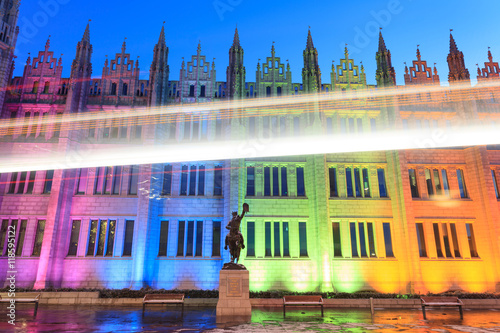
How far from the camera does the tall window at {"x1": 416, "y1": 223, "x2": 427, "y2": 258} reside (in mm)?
26112

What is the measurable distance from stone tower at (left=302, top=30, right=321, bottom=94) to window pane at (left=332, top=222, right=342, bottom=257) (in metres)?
12.6

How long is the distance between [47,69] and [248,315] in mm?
29663

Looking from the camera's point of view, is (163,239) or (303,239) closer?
(163,239)

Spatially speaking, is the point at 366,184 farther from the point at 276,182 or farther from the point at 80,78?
the point at 80,78

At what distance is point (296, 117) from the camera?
96.0ft

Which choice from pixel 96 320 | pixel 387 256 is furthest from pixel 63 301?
pixel 387 256

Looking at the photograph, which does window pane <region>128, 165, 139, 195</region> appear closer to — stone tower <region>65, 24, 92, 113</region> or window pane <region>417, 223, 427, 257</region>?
stone tower <region>65, 24, 92, 113</region>

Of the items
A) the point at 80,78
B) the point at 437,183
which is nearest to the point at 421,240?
the point at 437,183

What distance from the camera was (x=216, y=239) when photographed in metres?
26.3

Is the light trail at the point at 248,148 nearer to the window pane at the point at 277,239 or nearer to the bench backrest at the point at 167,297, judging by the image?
the window pane at the point at 277,239

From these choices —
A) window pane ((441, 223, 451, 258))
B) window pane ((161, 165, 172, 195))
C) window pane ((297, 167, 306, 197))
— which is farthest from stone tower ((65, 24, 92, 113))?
window pane ((441, 223, 451, 258))

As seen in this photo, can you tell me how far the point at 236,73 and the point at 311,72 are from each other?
714cm

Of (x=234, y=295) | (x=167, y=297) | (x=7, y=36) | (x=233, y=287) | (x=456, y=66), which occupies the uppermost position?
(x=7, y=36)

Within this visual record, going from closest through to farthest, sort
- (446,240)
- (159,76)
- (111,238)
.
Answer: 1. (111,238)
2. (446,240)
3. (159,76)
